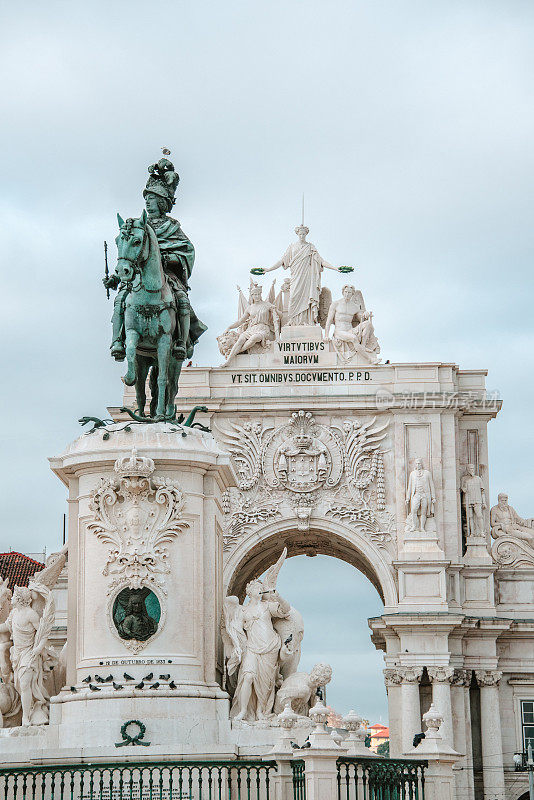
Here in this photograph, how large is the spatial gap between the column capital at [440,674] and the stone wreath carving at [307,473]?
13.2 feet

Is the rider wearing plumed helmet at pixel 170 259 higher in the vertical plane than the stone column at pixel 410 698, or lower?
higher

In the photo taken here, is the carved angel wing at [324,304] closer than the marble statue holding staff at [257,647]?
No

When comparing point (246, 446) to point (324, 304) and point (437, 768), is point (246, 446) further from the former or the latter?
point (437, 768)

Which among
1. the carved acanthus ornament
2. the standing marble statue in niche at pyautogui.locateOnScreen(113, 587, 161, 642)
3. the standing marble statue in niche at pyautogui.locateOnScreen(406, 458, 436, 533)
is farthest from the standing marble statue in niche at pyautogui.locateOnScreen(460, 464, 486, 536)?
the standing marble statue in niche at pyautogui.locateOnScreen(113, 587, 161, 642)

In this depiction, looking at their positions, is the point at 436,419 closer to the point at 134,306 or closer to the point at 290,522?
the point at 290,522

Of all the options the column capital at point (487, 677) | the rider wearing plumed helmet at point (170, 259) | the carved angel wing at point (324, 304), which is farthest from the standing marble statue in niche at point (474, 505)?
the rider wearing plumed helmet at point (170, 259)

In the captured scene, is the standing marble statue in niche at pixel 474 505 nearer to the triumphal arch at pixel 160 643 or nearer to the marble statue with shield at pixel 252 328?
the marble statue with shield at pixel 252 328

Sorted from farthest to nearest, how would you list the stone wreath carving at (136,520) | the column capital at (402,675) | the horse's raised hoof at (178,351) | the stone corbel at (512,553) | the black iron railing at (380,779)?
1. the stone corbel at (512,553)
2. the column capital at (402,675)
3. the horse's raised hoof at (178,351)
4. the stone wreath carving at (136,520)
5. the black iron railing at (380,779)

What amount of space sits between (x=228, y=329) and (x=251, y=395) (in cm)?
255

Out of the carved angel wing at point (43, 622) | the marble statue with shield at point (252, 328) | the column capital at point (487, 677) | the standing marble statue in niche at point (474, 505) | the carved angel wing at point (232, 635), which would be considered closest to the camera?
the carved angel wing at point (232, 635)

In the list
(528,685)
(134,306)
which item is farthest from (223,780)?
(528,685)

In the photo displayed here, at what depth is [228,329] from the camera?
47250 mm

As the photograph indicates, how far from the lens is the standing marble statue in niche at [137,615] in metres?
15.8

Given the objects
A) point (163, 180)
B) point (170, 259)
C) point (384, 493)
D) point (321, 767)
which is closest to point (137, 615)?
point (321, 767)
